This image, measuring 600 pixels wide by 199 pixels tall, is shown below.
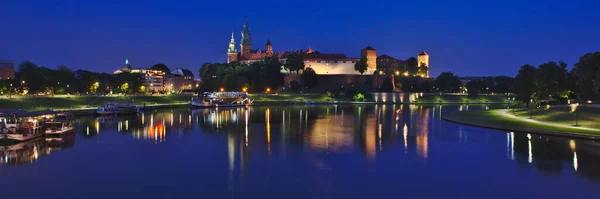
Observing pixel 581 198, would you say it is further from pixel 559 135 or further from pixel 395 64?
pixel 395 64

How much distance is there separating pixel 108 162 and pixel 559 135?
2414cm

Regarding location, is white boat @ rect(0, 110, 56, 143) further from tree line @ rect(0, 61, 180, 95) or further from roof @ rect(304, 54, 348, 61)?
roof @ rect(304, 54, 348, 61)

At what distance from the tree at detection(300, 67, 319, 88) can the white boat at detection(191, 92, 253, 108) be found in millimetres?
23438

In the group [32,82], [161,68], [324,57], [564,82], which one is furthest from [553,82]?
[161,68]

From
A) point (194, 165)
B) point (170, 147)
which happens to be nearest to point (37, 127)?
point (170, 147)

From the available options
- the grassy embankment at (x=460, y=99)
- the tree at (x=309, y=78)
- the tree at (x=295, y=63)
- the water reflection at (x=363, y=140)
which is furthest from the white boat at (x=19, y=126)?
the tree at (x=309, y=78)

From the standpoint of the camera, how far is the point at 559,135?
93.5ft

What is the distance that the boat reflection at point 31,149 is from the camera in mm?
21644

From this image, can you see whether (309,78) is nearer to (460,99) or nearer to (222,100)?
(222,100)

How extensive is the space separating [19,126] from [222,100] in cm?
5131

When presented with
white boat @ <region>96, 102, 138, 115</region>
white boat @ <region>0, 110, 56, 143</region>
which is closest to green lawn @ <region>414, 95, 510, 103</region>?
white boat @ <region>96, 102, 138, 115</region>

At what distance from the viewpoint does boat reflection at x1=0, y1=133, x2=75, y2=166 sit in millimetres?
21644

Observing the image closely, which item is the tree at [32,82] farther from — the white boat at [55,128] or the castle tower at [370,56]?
the castle tower at [370,56]

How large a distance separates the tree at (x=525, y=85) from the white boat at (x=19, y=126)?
139 feet
